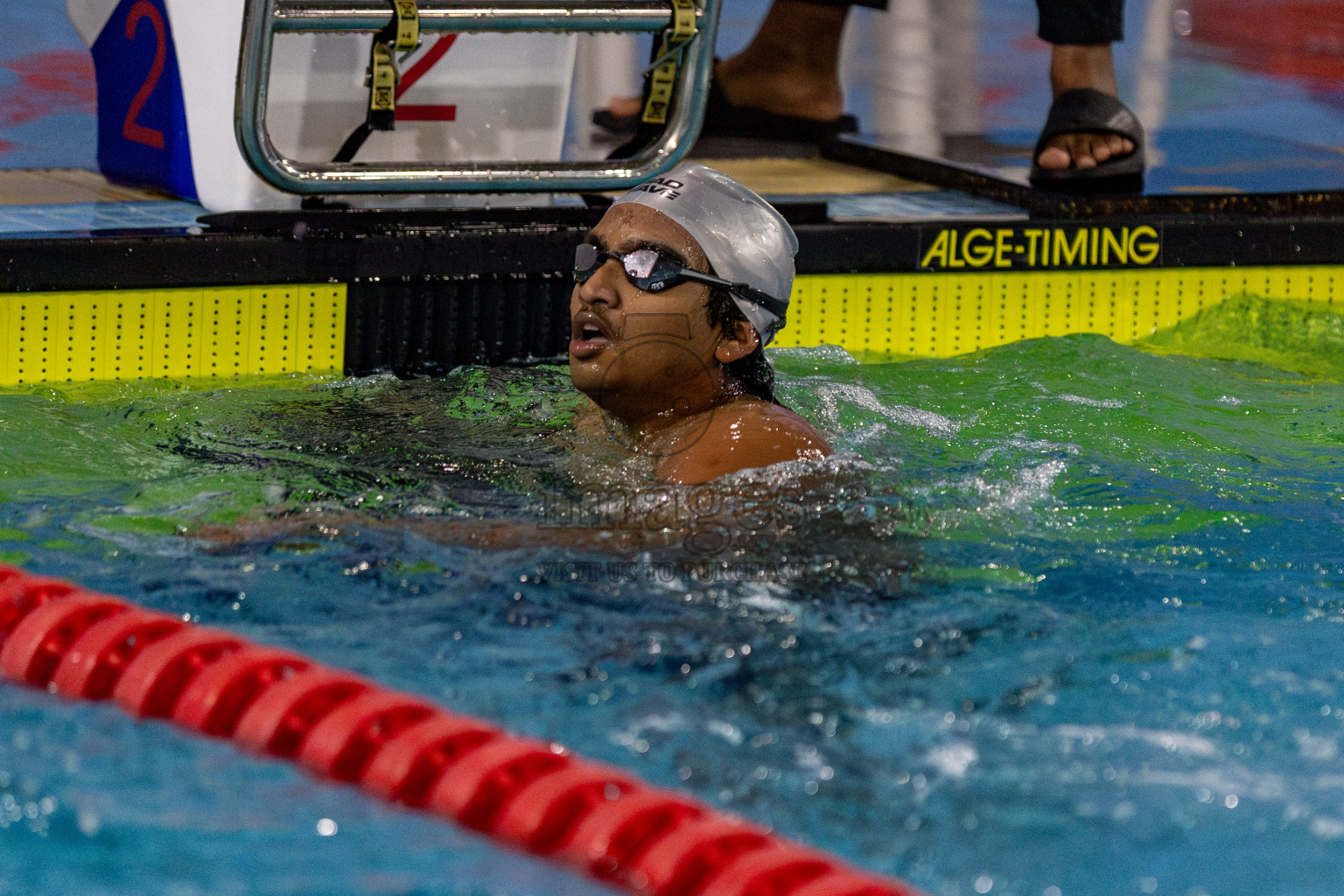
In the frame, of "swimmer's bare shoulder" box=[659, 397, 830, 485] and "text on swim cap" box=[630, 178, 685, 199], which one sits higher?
"text on swim cap" box=[630, 178, 685, 199]

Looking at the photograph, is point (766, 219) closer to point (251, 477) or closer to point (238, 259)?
point (251, 477)

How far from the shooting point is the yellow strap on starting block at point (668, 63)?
13.7ft

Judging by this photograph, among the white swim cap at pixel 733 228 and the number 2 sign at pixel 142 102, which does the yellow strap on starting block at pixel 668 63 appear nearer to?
the white swim cap at pixel 733 228

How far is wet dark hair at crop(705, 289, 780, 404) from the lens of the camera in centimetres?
300

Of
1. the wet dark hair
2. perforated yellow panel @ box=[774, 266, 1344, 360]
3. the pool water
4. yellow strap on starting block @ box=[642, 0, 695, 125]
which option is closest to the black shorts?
perforated yellow panel @ box=[774, 266, 1344, 360]

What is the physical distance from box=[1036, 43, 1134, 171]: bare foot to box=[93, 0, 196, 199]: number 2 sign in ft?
8.58

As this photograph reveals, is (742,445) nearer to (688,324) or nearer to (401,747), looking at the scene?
(688,324)

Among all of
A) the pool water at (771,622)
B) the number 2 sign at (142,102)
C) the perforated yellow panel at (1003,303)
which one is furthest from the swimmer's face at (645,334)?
the number 2 sign at (142,102)

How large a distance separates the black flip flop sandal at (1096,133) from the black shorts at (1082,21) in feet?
0.55

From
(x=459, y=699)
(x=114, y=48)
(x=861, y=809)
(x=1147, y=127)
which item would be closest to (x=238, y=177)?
(x=114, y=48)

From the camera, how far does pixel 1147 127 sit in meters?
7.05

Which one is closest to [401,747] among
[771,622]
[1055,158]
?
[771,622]

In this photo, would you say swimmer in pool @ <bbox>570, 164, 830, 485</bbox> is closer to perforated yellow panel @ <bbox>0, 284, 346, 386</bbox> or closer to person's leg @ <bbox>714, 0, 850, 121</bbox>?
perforated yellow panel @ <bbox>0, 284, 346, 386</bbox>

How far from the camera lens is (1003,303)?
4.79 metres
